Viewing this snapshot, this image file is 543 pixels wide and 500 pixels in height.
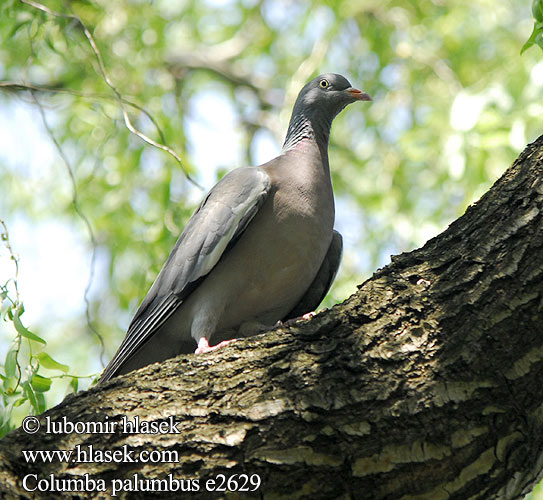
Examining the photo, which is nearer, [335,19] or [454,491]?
[454,491]

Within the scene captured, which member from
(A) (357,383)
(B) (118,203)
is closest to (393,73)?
(B) (118,203)

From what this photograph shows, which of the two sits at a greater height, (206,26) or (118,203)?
(206,26)

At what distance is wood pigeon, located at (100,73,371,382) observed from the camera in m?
3.71

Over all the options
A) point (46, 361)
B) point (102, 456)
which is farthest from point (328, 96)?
point (102, 456)

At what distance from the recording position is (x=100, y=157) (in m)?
6.34

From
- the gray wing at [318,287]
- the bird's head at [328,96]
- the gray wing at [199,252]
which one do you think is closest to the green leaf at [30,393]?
the gray wing at [199,252]

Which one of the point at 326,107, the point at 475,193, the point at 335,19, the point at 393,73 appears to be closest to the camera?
the point at 326,107

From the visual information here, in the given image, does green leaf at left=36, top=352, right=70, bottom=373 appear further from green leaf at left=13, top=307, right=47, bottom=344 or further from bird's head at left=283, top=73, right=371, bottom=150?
bird's head at left=283, top=73, right=371, bottom=150

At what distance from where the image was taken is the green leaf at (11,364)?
275 centimetres

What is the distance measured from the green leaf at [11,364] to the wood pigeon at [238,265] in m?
0.87

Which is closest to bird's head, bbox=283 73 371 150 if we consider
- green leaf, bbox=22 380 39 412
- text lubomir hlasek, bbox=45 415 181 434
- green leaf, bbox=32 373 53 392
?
green leaf, bbox=32 373 53 392

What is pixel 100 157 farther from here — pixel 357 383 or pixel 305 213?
pixel 357 383

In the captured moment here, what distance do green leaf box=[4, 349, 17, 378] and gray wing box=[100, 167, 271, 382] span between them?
33.8 inches

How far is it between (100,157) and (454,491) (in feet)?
16.3
